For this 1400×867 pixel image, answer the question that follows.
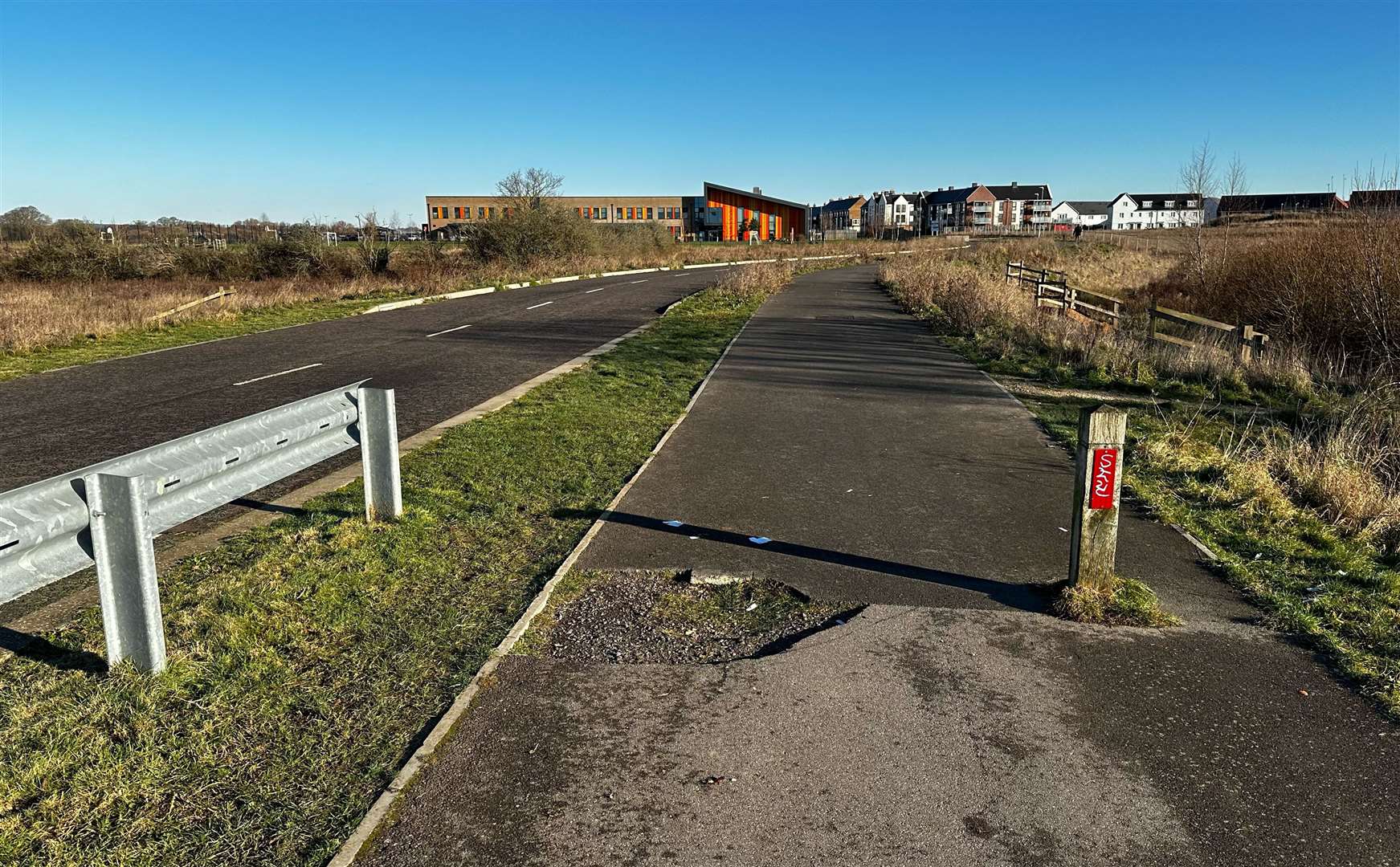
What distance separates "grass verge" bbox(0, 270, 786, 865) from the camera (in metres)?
3.08

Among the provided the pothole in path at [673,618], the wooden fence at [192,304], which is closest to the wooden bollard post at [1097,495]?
the pothole in path at [673,618]

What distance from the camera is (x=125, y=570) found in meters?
3.94

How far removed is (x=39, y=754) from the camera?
3.42 metres

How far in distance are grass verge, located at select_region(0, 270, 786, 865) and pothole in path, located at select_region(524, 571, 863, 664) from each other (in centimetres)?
→ 32

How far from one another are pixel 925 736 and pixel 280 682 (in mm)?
2760

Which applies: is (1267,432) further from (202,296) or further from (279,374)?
(202,296)

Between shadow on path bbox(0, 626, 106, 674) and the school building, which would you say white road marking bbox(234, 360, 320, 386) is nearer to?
shadow on path bbox(0, 626, 106, 674)

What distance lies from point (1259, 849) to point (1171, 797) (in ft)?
1.08

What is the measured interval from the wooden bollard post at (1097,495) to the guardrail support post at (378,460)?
4273 millimetres

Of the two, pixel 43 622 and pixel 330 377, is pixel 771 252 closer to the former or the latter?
pixel 330 377

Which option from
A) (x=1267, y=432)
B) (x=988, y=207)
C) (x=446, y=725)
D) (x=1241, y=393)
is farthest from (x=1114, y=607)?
(x=988, y=207)

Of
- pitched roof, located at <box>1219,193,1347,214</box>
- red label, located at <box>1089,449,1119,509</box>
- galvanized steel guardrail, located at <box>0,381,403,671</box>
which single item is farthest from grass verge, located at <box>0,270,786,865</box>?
pitched roof, located at <box>1219,193,1347,214</box>

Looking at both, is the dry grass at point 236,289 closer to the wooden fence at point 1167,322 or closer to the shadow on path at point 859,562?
the shadow on path at point 859,562

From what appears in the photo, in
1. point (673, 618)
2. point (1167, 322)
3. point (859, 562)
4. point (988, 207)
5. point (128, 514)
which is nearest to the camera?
point (128, 514)
